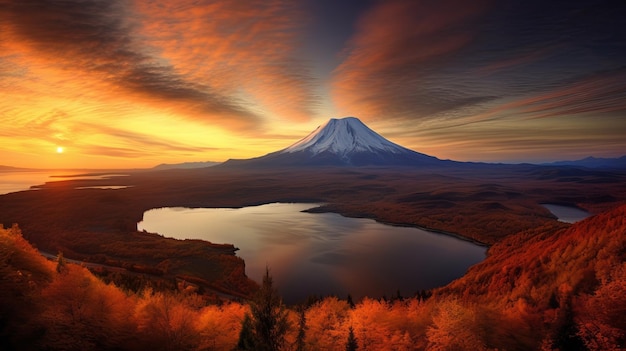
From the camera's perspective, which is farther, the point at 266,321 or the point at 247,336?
the point at 247,336

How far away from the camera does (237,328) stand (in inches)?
1238

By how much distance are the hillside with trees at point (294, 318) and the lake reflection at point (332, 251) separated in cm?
2250

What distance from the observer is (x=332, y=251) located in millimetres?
84438

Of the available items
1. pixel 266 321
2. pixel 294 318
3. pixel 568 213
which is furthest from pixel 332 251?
pixel 568 213

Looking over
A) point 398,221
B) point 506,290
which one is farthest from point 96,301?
point 398,221

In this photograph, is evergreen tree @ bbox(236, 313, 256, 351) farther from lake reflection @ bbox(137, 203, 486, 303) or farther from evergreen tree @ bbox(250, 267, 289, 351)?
lake reflection @ bbox(137, 203, 486, 303)

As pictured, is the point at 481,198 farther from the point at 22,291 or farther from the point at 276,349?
the point at 22,291

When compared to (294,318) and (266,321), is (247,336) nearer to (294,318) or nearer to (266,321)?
Result: (266,321)

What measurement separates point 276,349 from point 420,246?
78434 mm

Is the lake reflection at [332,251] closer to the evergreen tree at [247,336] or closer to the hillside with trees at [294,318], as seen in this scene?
the hillside with trees at [294,318]

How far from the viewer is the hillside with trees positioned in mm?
22438

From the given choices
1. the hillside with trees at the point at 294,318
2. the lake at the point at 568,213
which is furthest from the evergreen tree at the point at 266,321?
the lake at the point at 568,213

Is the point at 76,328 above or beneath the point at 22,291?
beneath

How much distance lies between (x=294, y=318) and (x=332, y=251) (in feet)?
162
